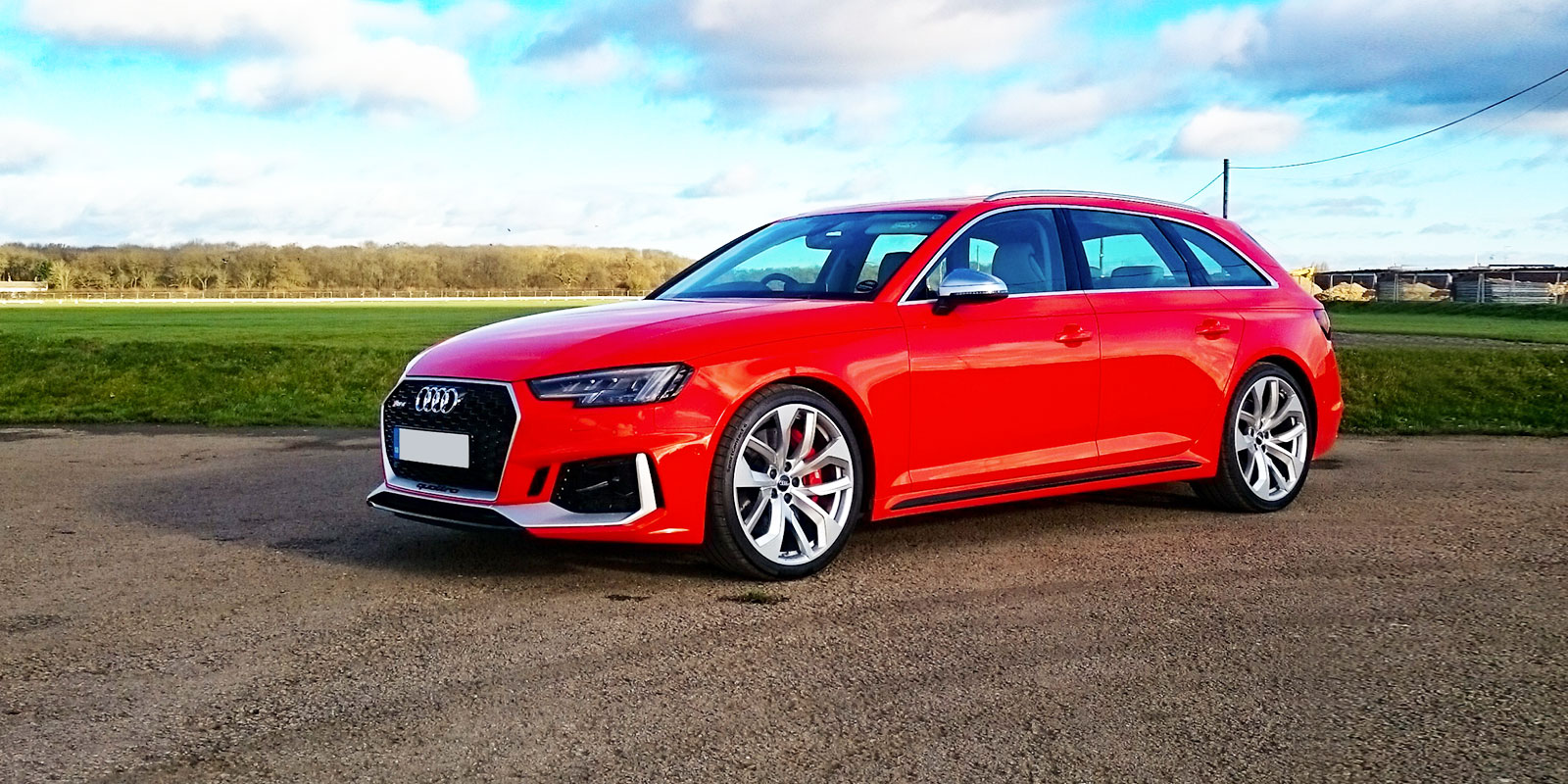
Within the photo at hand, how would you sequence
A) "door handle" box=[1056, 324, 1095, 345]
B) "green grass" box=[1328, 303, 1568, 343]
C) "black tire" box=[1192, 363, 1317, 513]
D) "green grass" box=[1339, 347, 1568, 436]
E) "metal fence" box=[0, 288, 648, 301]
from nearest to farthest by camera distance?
"door handle" box=[1056, 324, 1095, 345] → "black tire" box=[1192, 363, 1317, 513] → "green grass" box=[1339, 347, 1568, 436] → "green grass" box=[1328, 303, 1568, 343] → "metal fence" box=[0, 288, 648, 301]

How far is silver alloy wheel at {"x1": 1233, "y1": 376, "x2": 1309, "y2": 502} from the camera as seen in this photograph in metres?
7.52

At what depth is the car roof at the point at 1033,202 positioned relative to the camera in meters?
6.93

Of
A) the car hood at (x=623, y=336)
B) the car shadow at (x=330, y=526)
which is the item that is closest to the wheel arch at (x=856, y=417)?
the car hood at (x=623, y=336)

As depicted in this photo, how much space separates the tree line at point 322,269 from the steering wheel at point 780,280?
138m

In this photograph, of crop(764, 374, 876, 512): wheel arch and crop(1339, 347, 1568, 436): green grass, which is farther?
crop(1339, 347, 1568, 436): green grass

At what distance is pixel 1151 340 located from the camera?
6988mm

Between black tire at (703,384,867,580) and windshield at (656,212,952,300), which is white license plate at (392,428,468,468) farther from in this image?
windshield at (656,212,952,300)

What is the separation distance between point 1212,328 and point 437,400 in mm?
3865

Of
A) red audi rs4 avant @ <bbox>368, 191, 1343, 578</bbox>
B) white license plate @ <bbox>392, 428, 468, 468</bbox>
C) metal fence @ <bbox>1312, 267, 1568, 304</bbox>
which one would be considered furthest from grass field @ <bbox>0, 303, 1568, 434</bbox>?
metal fence @ <bbox>1312, 267, 1568, 304</bbox>

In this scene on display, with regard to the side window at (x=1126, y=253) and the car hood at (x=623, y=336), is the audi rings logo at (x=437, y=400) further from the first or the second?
the side window at (x=1126, y=253)

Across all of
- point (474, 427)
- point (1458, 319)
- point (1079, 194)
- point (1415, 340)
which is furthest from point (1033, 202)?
point (1458, 319)

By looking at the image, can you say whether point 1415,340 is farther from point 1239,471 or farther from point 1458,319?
point 1239,471

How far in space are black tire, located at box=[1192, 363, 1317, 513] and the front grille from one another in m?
3.78

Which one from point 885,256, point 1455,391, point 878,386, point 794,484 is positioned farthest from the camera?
point 1455,391
